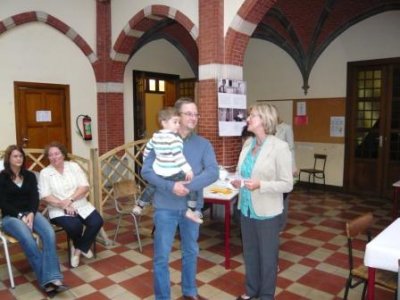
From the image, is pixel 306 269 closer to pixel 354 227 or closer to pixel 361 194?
pixel 354 227

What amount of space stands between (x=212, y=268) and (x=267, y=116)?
1.83m

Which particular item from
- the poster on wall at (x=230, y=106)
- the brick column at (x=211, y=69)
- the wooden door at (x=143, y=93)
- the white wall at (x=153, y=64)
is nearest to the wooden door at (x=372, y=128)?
the poster on wall at (x=230, y=106)

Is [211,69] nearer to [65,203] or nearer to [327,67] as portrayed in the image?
[65,203]

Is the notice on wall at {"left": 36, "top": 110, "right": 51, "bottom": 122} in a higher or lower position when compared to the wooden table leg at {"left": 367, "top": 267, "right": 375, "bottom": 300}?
higher

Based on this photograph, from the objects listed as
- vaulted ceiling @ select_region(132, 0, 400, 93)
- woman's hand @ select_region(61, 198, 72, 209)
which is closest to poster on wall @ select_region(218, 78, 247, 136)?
vaulted ceiling @ select_region(132, 0, 400, 93)

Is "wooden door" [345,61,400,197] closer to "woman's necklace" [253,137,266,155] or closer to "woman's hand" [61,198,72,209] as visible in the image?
"woman's necklace" [253,137,266,155]

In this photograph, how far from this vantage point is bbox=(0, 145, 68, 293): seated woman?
2.98 m

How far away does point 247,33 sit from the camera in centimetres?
504

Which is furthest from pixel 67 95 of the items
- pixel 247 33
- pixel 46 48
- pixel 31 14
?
pixel 247 33

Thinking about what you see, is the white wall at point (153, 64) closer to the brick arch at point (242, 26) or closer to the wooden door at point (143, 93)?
the wooden door at point (143, 93)

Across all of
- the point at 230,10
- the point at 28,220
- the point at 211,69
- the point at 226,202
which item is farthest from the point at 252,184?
the point at 230,10

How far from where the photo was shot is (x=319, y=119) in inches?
286

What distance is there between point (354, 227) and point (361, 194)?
16.1ft

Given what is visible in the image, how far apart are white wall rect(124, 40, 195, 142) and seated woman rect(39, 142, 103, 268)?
4.19 m
